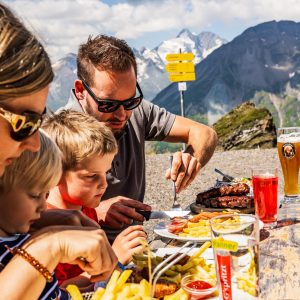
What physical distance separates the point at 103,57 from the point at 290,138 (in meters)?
1.49

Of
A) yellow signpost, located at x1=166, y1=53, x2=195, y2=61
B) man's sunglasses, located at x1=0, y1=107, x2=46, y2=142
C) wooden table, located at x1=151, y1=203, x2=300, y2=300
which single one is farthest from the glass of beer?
yellow signpost, located at x1=166, y1=53, x2=195, y2=61

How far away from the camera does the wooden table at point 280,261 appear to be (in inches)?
75.4

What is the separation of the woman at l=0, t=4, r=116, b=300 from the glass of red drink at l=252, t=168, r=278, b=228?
147cm

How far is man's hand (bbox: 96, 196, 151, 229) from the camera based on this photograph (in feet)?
9.58

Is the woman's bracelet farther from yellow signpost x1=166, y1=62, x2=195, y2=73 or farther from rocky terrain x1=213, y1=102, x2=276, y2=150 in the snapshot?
rocky terrain x1=213, y1=102, x2=276, y2=150

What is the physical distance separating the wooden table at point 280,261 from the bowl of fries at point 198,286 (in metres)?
0.20

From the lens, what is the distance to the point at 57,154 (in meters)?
2.05

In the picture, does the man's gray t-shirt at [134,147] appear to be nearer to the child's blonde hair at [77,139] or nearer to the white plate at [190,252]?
the child's blonde hair at [77,139]

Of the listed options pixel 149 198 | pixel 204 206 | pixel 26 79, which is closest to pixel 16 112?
pixel 26 79

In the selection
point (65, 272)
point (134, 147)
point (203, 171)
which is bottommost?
point (203, 171)

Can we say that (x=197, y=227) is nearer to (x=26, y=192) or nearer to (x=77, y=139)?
(x=77, y=139)

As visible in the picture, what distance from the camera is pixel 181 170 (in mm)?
3469

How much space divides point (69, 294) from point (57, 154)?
569 mm

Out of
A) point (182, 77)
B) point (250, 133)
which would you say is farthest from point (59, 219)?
point (250, 133)
